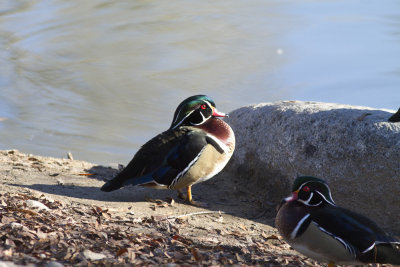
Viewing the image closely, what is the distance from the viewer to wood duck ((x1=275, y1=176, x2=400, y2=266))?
4.21 m

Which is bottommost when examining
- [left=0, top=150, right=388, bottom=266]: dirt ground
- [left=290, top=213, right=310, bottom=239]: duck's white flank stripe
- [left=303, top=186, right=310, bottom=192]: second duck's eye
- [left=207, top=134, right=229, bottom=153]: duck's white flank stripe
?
[left=0, top=150, right=388, bottom=266]: dirt ground

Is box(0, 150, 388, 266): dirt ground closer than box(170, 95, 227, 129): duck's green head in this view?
Yes

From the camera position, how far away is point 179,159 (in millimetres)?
5910

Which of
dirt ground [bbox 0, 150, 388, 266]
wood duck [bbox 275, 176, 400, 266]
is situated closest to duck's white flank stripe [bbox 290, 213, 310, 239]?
wood duck [bbox 275, 176, 400, 266]

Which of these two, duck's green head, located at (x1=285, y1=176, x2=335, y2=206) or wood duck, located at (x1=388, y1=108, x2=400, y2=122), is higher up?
wood duck, located at (x1=388, y1=108, x2=400, y2=122)

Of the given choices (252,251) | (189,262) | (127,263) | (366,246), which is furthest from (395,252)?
(127,263)

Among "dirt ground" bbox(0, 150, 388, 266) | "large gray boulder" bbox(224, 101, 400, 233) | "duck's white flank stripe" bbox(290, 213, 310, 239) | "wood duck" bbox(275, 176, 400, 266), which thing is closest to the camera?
"dirt ground" bbox(0, 150, 388, 266)

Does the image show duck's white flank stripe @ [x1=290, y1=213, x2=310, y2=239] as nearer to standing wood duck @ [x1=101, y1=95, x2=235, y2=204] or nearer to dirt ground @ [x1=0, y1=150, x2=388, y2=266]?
dirt ground @ [x1=0, y1=150, x2=388, y2=266]

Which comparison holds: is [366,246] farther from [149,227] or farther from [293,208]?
[149,227]

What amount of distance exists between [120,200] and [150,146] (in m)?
0.59

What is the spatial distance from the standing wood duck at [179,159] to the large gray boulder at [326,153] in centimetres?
A: 79

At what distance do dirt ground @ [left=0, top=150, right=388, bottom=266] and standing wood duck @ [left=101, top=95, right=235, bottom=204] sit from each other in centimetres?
25

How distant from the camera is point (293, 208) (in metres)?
4.47

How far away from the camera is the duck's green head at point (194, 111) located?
622cm
